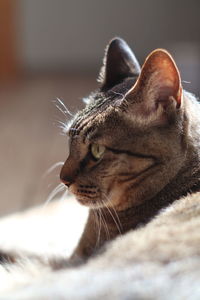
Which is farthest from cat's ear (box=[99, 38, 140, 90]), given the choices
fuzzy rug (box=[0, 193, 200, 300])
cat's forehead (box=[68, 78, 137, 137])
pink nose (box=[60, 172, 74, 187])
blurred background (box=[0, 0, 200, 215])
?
blurred background (box=[0, 0, 200, 215])

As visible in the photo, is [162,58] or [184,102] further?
[184,102]

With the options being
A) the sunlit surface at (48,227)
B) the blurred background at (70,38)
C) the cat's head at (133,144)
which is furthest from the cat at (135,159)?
the blurred background at (70,38)

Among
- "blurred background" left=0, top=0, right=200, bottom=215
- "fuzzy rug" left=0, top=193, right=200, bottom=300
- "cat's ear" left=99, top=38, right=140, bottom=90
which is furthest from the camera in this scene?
"blurred background" left=0, top=0, right=200, bottom=215

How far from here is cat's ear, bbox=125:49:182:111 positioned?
1312mm

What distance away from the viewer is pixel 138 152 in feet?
4.50

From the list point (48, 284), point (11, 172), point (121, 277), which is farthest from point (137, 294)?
point (11, 172)

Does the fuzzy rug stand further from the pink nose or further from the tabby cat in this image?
the pink nose

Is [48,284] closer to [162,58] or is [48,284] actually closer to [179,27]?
[162,58]

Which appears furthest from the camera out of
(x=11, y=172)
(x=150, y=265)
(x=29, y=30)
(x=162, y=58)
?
(x=29, y=30)

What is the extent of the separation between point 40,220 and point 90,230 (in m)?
0.59

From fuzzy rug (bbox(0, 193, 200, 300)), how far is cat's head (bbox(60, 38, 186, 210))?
4.8 inches

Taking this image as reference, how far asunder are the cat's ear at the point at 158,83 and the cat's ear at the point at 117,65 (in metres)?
0.26

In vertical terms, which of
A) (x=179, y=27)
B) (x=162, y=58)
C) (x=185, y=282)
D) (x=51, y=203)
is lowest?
(x=179, y=27)

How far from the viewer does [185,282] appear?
0.90 m
